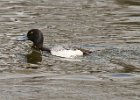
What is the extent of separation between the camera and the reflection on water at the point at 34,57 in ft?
52.2

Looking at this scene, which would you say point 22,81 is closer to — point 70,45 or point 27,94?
point 27,94

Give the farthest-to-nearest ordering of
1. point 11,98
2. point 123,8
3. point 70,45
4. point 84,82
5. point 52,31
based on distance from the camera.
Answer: point 123,8 < point 52,31 < point 70,45 < point 84,82 < point 11,98

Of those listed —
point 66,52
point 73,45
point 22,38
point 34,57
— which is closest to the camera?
point 66,52

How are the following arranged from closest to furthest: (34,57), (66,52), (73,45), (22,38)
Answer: (66,52), (34,57), (73,45), (22,38)

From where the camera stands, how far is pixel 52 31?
1856 centimetres

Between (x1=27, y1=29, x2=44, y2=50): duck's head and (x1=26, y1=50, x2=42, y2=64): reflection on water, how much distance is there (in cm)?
17

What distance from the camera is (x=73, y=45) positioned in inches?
666

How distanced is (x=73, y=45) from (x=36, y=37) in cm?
106

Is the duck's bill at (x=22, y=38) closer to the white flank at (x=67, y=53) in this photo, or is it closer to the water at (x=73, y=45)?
the water at (x=73, y=45)

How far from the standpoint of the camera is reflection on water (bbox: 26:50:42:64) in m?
15.9

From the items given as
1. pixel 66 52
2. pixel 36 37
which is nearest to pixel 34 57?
pixel 36 37

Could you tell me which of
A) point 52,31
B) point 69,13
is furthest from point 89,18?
point 52,31

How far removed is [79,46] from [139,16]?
4.76 m

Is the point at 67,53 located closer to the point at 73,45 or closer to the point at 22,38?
the point at 73,45
